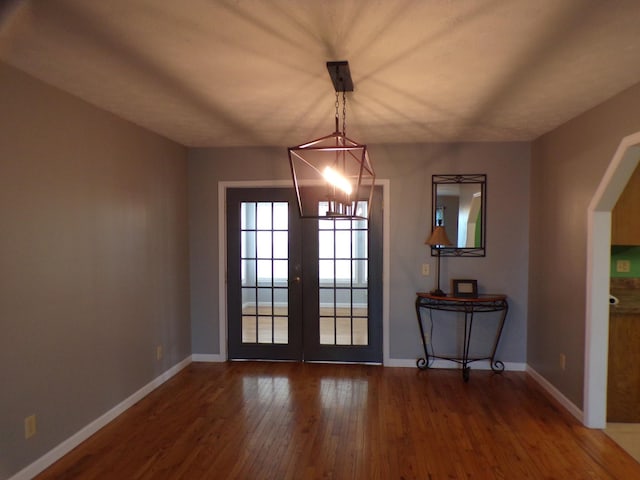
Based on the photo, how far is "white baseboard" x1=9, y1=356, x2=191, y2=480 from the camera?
7.69ft

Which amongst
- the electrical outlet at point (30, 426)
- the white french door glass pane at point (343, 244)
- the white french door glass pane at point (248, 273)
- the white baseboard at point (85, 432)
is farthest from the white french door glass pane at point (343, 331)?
the electrical outlet at point (30, 426)

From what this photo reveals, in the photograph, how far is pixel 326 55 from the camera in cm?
203

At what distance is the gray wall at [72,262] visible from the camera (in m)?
2.21

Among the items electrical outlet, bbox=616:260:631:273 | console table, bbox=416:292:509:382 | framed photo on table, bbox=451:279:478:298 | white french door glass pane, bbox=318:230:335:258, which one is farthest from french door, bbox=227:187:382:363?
electrical outlet, bbox=616:260:631:273

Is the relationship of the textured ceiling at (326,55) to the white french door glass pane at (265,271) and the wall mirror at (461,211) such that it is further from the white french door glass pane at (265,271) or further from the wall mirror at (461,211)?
the white french door glass pane at (265,271)

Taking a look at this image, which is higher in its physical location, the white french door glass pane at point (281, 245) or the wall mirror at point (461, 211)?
the wall mirror at point (461, 211)

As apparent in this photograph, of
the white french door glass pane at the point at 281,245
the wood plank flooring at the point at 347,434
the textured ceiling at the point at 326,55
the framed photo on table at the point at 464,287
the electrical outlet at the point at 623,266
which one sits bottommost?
the wood plank flooring at the point at 347,434

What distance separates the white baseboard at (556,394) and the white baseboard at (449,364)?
107 millimetres

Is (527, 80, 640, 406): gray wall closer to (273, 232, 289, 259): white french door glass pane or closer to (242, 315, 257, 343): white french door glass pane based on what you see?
(273, 232, 289, 259): white french door glass pane

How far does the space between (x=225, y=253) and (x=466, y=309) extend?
105 inches

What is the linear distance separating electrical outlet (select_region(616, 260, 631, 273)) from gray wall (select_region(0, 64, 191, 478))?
4.18 meters

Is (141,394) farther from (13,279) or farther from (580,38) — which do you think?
(580,38)

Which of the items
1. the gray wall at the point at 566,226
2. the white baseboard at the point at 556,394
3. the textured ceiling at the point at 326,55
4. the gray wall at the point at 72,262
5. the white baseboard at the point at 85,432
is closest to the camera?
the textured ceiling at the point at 326,55

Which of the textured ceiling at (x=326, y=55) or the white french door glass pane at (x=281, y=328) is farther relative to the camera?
the white french door glass pane at (x=281, y=328)
